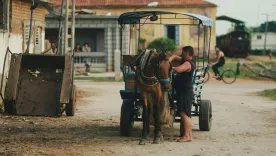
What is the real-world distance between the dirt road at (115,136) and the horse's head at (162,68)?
1.04 m

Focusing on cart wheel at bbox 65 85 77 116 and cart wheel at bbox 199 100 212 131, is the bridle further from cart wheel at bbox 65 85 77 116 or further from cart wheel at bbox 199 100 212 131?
cart wheel at bbox 65 85 77 116

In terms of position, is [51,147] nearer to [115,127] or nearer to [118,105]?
[115,127]

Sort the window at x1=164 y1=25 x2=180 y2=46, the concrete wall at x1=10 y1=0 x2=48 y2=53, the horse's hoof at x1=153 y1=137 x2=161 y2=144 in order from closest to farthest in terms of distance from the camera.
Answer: the horse's hoof at x1=153 y1=137 x2=161 y2=144, the concrete wall at x1=10 y1=0 x2=48 y2=53, the window at x1=164 y1=25 x2=180 y2=46

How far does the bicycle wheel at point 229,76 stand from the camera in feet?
113

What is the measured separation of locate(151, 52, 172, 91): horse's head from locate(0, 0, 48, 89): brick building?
8.73 metres

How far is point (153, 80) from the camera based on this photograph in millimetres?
12414

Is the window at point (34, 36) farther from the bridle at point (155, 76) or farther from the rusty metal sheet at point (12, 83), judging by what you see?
the bridle at point (155, 76)

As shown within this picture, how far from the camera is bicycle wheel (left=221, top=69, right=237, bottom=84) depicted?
34.3 metres

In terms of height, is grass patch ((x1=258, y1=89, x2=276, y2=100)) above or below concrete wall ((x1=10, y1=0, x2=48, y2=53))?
below

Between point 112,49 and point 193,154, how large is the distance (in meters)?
33.1

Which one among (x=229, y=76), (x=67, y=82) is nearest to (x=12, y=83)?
(x=67, y=82)

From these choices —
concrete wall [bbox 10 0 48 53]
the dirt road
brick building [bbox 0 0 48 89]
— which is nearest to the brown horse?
the dirt road

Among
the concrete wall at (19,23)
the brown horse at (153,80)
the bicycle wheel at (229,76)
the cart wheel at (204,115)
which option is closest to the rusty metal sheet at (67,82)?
the cart wheel at (204,115)

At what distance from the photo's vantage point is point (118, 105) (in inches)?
805
